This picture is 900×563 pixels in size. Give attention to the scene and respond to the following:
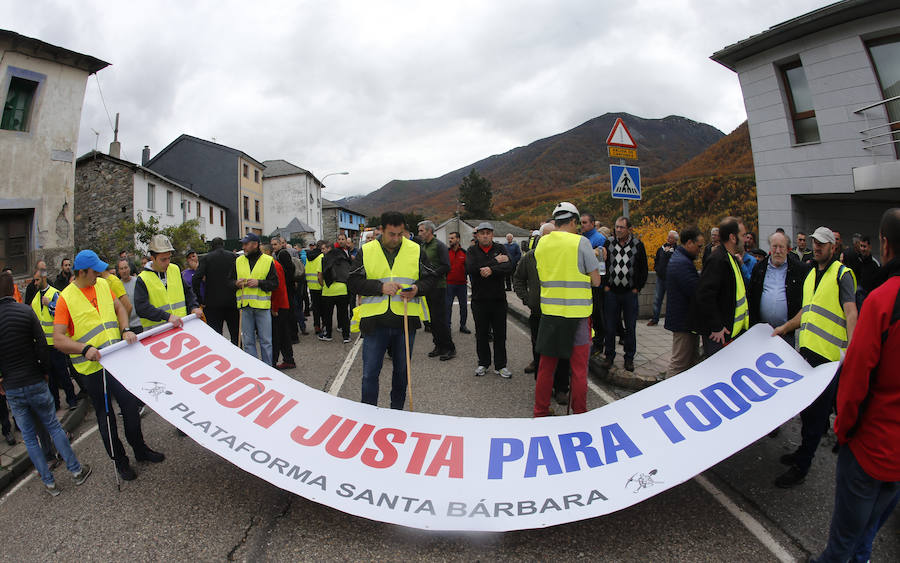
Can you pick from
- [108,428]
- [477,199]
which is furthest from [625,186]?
[477,199]

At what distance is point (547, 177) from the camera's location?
117 metres

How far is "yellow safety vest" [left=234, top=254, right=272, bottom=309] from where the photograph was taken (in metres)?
5.91

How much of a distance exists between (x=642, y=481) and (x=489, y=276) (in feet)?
12.4

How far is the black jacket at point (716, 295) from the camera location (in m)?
4.25

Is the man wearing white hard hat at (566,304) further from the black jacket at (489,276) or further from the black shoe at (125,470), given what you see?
the black shoe at (125,470)

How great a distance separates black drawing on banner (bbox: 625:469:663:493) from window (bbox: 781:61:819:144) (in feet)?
39.7

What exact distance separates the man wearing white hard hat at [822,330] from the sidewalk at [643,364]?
2.02 m

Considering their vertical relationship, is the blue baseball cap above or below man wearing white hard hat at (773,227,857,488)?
above

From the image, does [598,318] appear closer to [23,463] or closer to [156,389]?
[156,389]

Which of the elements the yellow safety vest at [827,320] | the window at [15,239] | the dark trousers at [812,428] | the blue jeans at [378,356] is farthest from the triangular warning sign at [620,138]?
the window at [15,239]

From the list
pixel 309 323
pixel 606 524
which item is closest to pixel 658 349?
pixel 606 524

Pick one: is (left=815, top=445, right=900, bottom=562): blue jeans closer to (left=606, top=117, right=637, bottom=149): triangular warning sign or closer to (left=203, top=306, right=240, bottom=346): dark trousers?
(left=606, top=117, right=637, bottom=149): triangular warning sign

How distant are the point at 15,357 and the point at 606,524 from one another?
4646 millimetres

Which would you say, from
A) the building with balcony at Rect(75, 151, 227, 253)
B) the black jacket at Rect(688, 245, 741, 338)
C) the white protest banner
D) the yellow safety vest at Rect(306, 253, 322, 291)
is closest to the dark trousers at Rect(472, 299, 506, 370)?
the black jacket at Rect(688, 245, 741, 338)
